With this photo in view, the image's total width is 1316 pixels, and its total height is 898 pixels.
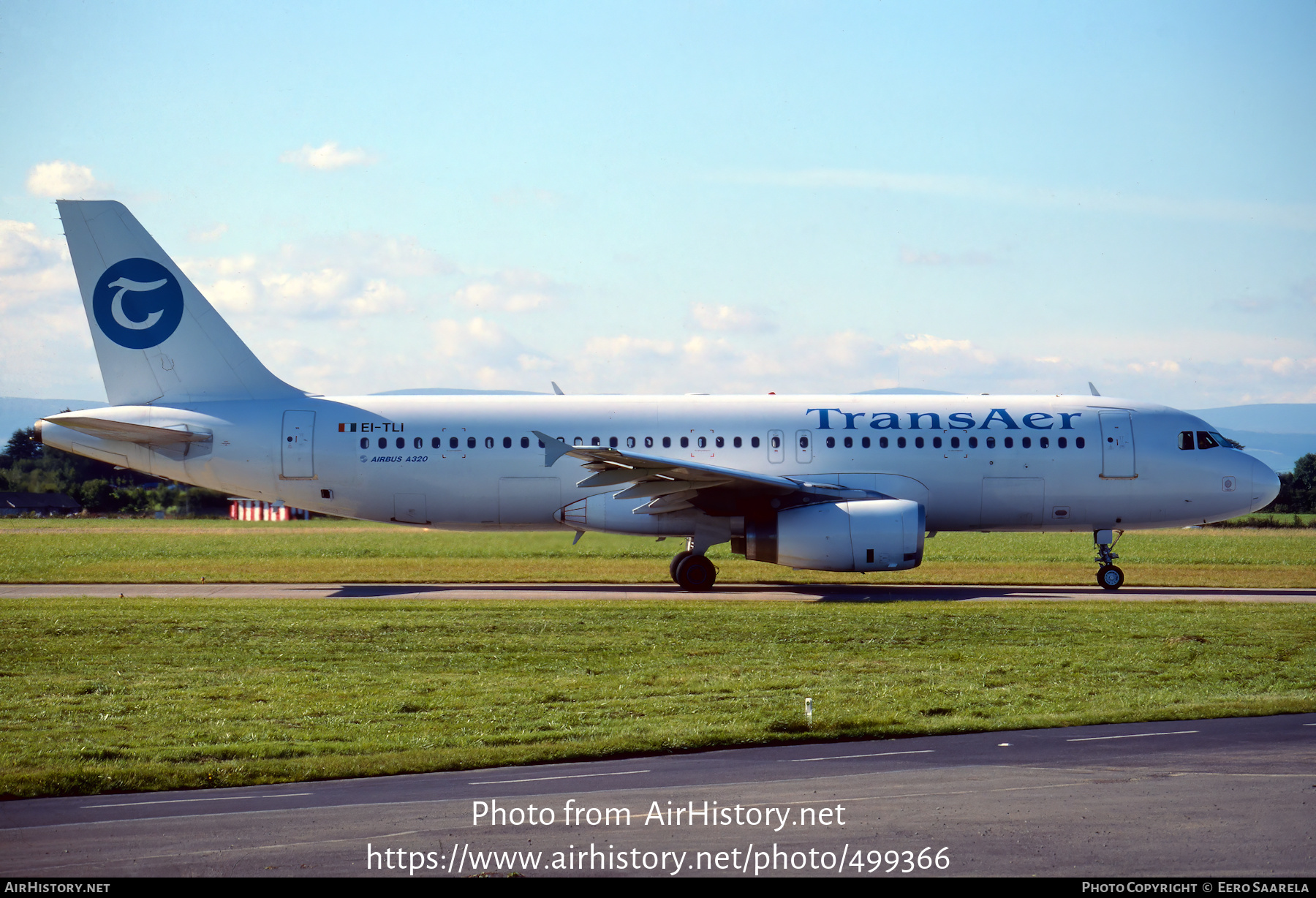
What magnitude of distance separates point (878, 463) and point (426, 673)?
13447 mm

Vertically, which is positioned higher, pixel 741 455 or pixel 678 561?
pixel 741 455

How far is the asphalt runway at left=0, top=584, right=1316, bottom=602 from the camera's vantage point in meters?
23.2

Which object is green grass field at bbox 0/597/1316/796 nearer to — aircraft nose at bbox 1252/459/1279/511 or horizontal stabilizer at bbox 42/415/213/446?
horizontal stabilizer at bbox 42/415/213/446

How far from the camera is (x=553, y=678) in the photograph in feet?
47.4

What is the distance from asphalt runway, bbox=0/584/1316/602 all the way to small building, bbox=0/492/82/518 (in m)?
61.2

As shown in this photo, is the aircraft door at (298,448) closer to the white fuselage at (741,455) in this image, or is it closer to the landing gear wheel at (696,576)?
the white fuselage at (741,455)

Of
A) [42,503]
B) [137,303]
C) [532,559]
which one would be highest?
[137,303]

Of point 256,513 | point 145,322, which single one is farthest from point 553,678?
point 256,513

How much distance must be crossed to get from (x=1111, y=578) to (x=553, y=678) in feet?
51.6

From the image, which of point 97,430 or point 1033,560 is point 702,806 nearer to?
point 97,430

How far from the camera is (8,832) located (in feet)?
26.3

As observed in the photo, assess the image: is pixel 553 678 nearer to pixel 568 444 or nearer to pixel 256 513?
pixel 568 444

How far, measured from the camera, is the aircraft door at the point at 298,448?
26.2m
